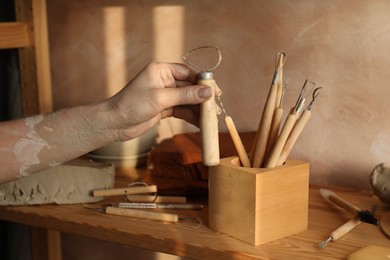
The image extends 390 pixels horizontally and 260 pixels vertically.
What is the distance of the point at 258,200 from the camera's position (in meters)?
0.75

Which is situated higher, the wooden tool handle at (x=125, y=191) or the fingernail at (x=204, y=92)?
the fingernail at (x=204, y=92)

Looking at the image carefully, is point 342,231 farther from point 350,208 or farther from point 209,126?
point 209,126

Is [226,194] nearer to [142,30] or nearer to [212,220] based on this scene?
[212,220]

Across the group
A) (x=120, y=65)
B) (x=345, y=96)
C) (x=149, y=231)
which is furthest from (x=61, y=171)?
(x=345, y=96)

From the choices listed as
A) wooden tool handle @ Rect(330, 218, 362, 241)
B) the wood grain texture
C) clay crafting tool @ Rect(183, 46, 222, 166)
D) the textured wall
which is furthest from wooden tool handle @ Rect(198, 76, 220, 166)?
the wood grain texture

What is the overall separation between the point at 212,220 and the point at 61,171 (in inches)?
12.2

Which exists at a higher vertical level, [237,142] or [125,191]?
[237,142]

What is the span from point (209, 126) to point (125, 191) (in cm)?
26

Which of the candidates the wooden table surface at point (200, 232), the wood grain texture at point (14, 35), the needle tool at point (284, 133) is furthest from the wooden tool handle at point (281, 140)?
the wood grain texture at point (14, 35)

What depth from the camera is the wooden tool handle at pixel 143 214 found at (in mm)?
850

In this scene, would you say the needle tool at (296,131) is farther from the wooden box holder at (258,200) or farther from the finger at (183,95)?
the finger at (183,95)

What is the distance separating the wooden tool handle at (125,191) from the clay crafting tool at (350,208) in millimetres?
311

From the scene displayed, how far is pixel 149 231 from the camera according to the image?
0.82 metres

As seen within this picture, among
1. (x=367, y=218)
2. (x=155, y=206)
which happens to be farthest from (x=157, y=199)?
(x=367, y=218)
